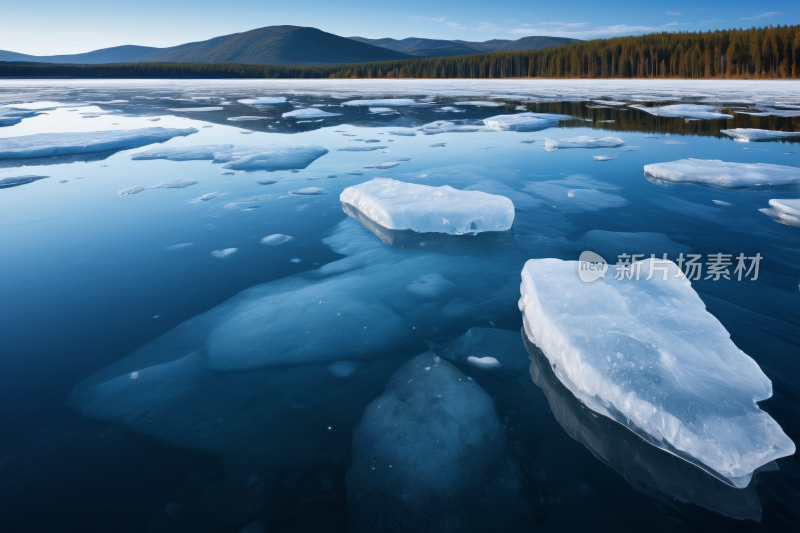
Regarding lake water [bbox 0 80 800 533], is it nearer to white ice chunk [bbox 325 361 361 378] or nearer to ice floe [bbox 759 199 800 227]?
white ice chunk [bbox 325 361 361 378]

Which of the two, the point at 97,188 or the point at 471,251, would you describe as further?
the point at 97,188

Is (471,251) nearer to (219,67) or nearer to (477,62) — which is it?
(477,62)

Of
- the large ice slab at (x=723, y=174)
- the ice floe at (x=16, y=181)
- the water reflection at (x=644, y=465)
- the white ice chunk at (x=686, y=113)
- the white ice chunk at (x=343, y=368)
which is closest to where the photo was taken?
the water reflection at (x=644, y=465)

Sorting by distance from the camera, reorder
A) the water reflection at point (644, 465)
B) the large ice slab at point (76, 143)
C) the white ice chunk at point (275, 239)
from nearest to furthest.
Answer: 1. the water reflection at point (644, 465)
2. the white ice chunk at point (275, 239)
3. the large ice slab at point (76, 143)

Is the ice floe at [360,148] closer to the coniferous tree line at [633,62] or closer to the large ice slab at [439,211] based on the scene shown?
the large ice slab at [439,211]

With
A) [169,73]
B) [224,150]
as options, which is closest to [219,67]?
[169,73]

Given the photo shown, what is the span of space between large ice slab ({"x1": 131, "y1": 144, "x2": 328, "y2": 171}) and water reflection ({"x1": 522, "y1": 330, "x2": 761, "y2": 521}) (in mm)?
6658

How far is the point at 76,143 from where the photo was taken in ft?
29.0

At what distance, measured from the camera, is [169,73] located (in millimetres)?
69312

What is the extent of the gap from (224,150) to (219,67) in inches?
2908

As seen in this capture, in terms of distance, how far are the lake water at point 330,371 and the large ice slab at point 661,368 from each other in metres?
0.12

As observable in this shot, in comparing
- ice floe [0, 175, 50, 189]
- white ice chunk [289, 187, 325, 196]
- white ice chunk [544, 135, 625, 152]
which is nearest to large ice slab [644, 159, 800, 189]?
white ice chunk [544, 135, 625, 152]

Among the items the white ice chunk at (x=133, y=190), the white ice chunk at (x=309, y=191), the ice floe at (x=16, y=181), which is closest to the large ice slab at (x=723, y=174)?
the white ice chunk at (x=309, y=191)

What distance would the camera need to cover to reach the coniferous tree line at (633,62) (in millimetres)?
32406
